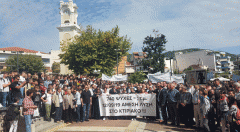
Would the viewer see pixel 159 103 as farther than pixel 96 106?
No

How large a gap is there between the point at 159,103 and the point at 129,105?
158 cm

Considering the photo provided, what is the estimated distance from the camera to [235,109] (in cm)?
645

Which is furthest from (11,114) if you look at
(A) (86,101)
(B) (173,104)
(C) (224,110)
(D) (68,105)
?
(C) (224,110)

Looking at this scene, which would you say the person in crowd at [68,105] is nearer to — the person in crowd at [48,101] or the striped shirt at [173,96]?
the person in crowd at [48,101]

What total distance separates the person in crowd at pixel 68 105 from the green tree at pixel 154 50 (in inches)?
904

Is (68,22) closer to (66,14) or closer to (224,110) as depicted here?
(66,14)

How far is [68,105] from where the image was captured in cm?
968

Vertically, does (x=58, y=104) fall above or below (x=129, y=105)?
above

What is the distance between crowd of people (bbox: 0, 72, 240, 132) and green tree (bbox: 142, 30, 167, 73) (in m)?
20.7

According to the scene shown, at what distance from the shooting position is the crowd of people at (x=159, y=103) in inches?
266

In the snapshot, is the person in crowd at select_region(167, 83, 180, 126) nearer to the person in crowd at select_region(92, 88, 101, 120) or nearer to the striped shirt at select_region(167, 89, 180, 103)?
the striped shirt at select_region(167, 89, 180, 103)

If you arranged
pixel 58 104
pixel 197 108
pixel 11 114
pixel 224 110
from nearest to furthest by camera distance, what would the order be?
pixel 11 114 → pixel 224 110 → pixel 197 108 → pixel 58 104

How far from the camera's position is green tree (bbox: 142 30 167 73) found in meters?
31.6

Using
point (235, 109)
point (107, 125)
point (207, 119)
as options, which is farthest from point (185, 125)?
point (107, 125)
